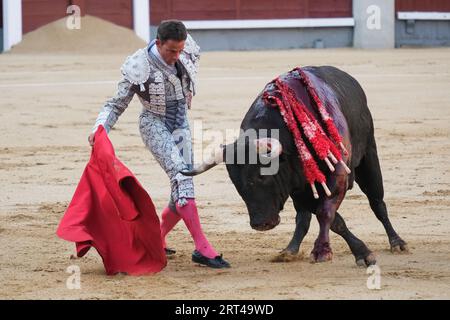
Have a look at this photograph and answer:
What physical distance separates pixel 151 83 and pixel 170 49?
198mm

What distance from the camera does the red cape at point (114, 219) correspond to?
470cm

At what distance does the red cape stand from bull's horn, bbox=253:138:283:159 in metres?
0.53

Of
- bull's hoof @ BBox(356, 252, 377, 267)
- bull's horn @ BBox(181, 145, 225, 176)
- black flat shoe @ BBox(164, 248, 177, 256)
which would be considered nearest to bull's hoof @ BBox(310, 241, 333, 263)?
bull's hoof @ BBox(356, 252, 377, 267)

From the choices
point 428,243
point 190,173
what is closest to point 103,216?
point 190,173

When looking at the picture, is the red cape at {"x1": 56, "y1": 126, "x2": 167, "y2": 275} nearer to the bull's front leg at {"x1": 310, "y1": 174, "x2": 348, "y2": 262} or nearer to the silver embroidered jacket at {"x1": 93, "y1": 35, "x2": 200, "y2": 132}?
the silver embroidered jacket at {"x1": 93, "y1": 35, "x2": 200, "y2": 132}

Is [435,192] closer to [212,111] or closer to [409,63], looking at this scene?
[212,111]

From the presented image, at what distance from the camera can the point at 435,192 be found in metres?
6.77

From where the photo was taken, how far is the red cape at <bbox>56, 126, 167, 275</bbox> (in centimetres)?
470

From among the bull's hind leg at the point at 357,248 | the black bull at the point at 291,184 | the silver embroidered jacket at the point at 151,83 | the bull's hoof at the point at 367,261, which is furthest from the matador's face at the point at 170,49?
the bull's hoof at the point at 367,261

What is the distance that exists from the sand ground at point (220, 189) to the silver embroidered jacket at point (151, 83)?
659mm

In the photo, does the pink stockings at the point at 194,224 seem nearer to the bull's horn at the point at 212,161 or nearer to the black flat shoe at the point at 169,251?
the bull's horn at the point at 212,161

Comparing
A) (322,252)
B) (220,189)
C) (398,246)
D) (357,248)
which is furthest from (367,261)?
(220,189)
